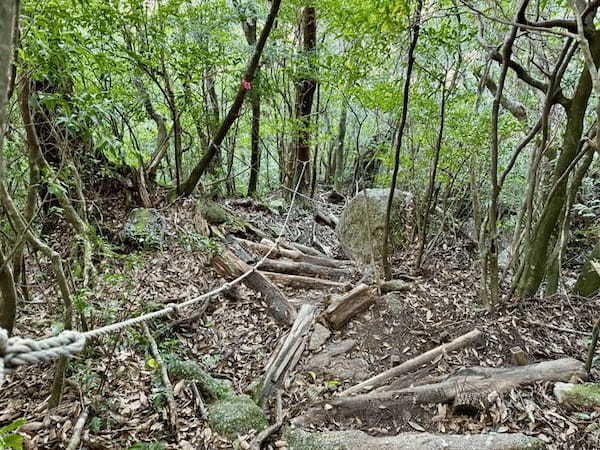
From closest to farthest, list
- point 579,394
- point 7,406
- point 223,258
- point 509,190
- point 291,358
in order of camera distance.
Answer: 1. point 579,394
2. point 7,406
3. point 291,358
4. point 223,258
5. point 509,190

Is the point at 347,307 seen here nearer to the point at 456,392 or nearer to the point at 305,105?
the point at 456,392

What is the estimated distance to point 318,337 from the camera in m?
3.70

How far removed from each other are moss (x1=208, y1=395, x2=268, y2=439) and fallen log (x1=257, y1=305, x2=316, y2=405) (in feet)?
0.88

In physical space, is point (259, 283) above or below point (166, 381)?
above

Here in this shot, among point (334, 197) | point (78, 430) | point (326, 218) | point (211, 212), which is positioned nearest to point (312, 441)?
point (78, 430)

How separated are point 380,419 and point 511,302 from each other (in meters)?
1.93

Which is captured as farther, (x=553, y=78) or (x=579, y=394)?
(x=553, y=78)

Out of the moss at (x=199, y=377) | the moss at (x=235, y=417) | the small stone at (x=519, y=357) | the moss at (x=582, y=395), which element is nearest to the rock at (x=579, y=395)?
the moss at (x=582, y=395)

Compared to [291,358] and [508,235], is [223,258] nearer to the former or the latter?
[291,358]

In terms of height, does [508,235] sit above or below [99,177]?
below

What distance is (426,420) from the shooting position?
8.04 feet

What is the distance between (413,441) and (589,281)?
306 centimetres

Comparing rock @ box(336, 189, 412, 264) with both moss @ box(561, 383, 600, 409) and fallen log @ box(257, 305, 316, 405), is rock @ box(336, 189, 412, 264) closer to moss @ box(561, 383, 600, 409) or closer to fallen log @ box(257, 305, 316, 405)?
fallen log @ box(257, 305, 316, 405)

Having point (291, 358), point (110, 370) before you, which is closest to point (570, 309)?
point (291, 358)
